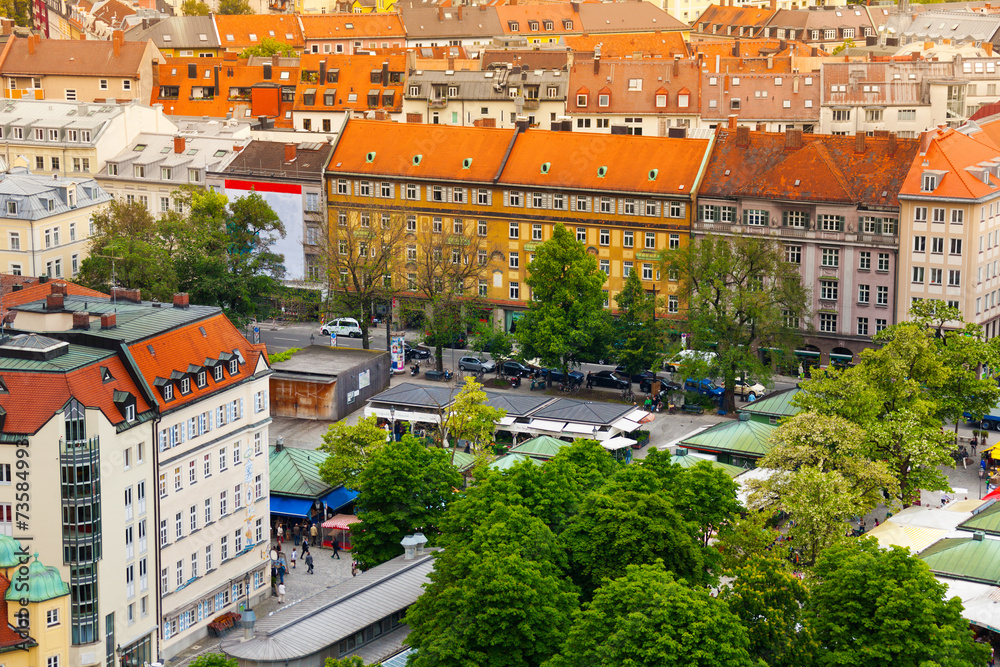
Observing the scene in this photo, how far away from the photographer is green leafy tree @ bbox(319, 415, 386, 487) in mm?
95125

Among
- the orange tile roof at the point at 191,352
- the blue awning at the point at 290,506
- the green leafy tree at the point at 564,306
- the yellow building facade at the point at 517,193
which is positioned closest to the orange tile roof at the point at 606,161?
the yellow building facade at the point at 517,193

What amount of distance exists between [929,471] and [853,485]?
622cm

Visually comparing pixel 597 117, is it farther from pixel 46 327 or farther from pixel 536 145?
pixel 46 327

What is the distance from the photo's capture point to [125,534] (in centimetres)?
7762

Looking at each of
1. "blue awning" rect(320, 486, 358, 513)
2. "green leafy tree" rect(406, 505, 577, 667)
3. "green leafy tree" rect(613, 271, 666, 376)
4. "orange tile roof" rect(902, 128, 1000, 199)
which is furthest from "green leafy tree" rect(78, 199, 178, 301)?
"orange tile roof" rect(902, 128, 1000, 199)

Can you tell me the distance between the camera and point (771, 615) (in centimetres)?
6888

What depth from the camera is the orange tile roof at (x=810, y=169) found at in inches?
4958

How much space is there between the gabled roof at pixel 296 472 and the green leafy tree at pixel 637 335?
26.5 meters

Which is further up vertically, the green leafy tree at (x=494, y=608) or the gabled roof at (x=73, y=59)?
the gabled roof at (x=73, y=59)

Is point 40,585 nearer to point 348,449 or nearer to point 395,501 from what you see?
point 395,501

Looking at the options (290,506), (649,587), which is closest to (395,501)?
(290,506)

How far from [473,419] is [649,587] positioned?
3775cm

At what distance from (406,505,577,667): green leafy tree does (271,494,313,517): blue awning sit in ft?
75.0

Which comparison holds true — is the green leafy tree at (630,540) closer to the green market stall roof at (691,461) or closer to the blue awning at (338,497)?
the green market stall roof at (691,461)
